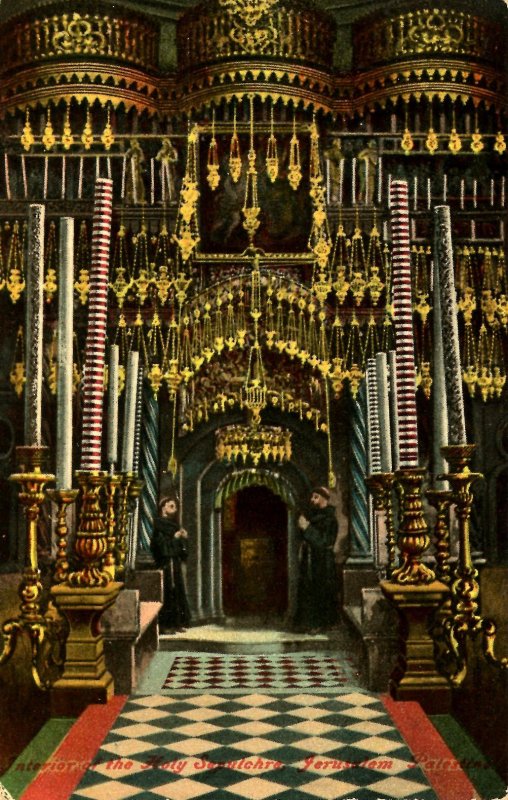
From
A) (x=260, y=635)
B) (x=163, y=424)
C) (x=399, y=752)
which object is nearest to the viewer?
(x=399, y=752)

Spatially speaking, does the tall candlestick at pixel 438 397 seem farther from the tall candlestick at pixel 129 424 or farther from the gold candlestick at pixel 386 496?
the tall candlestick at pixel 129 424

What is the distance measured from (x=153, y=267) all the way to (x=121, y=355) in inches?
55.3

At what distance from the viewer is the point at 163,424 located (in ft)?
39.8

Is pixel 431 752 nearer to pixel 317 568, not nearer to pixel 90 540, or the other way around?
pixel 90 540

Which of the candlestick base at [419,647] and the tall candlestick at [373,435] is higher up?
the tall candlestick at [373,435]

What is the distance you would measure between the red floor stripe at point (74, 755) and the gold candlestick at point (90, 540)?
2.48ft

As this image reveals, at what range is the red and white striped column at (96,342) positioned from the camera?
556cm

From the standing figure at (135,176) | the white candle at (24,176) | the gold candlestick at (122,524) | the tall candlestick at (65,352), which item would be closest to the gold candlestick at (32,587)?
the tall candlestick at (65,352)

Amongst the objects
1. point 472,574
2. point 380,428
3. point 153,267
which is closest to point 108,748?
point 472,574

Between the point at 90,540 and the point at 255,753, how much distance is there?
1652mm

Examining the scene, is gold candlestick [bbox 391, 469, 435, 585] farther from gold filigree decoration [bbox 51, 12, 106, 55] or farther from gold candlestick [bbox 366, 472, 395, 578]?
gold filigree decoration [bbox 51, 12, 106, 55]

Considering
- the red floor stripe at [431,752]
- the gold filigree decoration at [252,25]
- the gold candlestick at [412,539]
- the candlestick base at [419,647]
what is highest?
the gold filigree decoration at [252,25]

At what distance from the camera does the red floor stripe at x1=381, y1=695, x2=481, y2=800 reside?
13.7 ft

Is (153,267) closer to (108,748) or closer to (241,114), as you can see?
(241,114)
